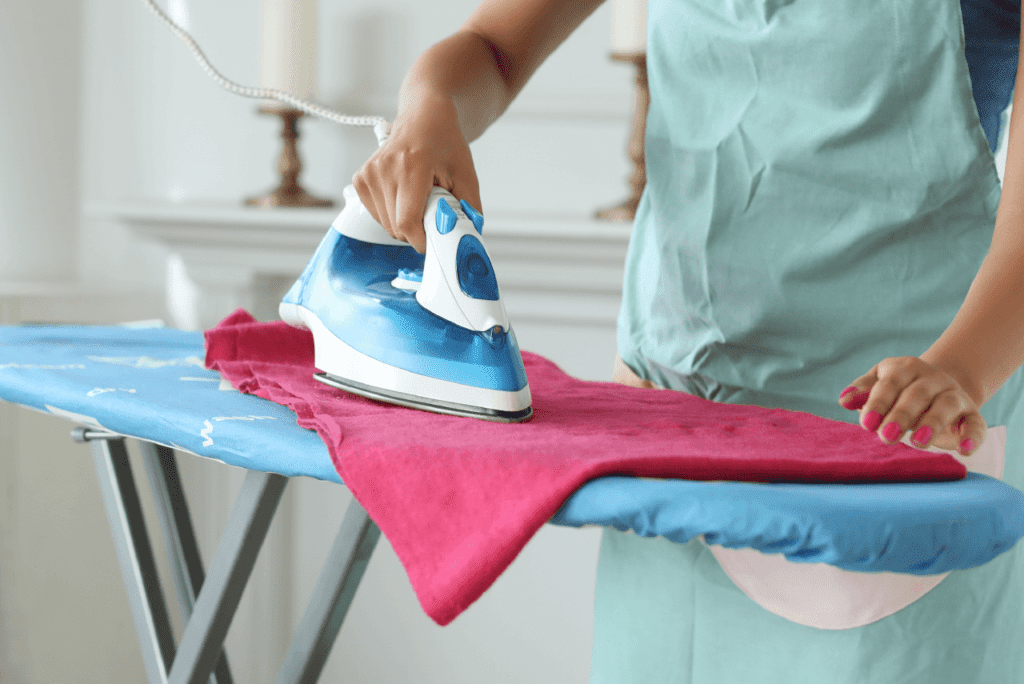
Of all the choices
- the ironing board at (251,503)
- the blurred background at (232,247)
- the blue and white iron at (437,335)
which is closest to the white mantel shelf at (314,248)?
the blurred background at (232,247)

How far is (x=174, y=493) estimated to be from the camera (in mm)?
1057

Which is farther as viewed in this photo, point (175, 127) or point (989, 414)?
point (175, 127)

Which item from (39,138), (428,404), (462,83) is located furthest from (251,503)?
(39,138)

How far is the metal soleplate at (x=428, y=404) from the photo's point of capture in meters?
0.62

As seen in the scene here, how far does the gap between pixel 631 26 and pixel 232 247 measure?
753 millimetres

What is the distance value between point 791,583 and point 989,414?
0.70 ft

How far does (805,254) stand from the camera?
2.30 feet

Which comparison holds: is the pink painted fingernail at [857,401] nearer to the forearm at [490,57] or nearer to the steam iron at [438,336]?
the steam iron at [438,336]

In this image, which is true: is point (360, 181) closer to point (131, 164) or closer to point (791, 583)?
point (791, 583)

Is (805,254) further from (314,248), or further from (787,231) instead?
(314,248)

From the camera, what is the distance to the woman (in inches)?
25.4

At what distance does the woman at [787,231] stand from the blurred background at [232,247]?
612mm

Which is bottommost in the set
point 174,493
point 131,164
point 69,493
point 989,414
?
point 69,493

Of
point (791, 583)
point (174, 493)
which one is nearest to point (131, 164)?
point (174, 493)
